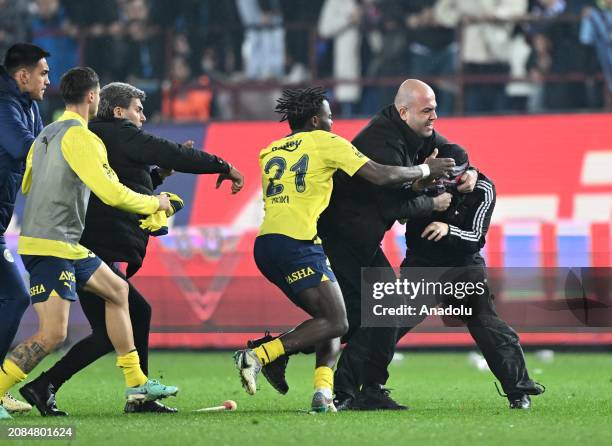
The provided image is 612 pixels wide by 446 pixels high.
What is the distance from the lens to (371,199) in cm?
929

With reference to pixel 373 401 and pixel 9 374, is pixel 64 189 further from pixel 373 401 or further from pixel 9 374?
pixel 373 401

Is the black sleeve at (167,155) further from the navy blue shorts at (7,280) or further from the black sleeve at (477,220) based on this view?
the black sleeve at (477,220)

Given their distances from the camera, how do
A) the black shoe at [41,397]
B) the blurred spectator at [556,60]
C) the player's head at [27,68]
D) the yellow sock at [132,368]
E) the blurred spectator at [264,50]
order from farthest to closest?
the blurred spectator at [264,50], the blurred spectator at [556,60], the player's head at [27,68], the black shoe at [41,397], the yellow sock at [132,368]

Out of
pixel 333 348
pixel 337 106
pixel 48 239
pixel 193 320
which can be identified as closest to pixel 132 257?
pixel 48 239

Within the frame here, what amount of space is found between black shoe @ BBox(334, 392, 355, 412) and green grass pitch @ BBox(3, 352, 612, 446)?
31cm

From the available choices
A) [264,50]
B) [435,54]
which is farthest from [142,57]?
[435,54]

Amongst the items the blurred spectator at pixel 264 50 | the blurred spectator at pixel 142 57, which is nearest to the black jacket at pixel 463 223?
the blurred spectator at pixel 264 50

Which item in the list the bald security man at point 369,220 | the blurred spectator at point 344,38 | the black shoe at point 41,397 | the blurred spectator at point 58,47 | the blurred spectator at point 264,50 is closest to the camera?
the black shoe at point 41,397

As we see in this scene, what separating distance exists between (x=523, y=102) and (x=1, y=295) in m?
9.42

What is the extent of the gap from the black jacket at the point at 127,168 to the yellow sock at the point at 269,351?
1.21 meters

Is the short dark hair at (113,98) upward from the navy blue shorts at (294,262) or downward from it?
upward

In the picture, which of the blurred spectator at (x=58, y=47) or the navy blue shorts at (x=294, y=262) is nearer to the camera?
the navy blue shorts at (x=294, y=262)

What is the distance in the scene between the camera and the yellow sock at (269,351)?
869 cm

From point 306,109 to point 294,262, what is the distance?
3.44 ft
